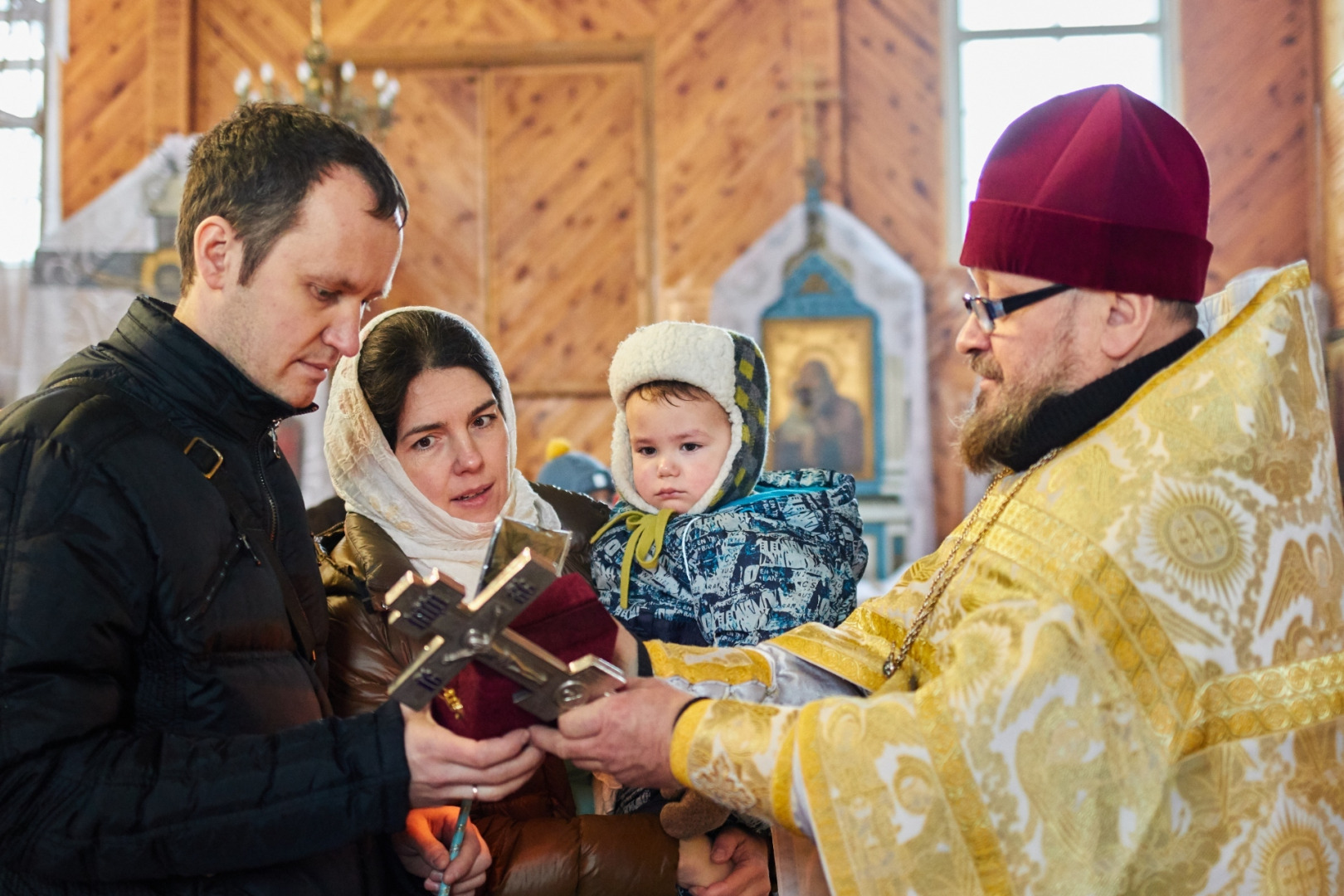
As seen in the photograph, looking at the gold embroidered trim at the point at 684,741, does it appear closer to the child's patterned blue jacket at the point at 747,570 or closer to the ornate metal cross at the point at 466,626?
the ornate metal cross at the point at 466,626

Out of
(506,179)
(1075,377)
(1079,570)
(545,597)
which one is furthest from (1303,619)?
(506,179)

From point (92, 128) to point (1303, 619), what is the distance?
10084 millimetres

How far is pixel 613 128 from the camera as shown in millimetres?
9477

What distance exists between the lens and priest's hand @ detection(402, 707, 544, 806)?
164 centimetres

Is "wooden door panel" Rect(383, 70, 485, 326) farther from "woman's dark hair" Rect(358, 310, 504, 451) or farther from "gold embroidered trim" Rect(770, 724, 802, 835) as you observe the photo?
"gold embroidered trim" Rect(770, 724, 802, 835)

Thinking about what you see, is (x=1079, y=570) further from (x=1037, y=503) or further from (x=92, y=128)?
(x=92, y=128)

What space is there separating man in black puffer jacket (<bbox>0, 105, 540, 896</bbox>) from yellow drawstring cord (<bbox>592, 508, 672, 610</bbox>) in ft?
2.83

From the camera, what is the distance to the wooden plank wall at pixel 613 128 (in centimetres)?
903

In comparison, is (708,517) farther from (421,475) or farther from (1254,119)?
(1254,119)

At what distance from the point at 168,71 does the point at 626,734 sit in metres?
9.30

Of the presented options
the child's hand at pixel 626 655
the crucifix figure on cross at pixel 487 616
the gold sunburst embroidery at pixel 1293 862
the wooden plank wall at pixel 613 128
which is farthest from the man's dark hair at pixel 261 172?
the wooden plank wall at pixel 613 128

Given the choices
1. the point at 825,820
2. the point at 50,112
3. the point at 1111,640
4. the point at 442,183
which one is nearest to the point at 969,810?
Answer: the point at 825,820

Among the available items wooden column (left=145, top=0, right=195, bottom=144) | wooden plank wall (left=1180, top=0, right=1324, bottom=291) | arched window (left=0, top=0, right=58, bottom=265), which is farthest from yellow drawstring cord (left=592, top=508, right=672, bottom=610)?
arched window (left=0, top=0, right=58, bottom=265)

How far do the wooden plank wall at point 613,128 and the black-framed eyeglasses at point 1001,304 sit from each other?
7.07 metres
